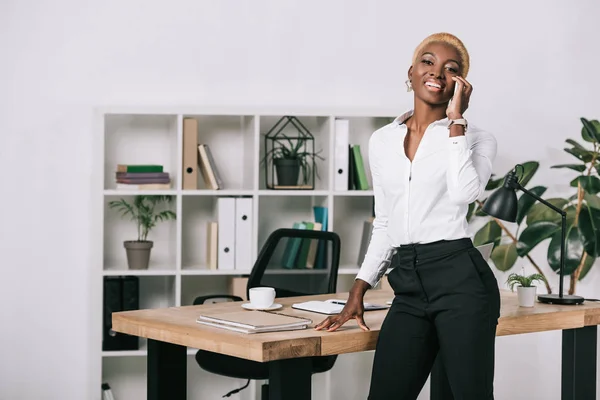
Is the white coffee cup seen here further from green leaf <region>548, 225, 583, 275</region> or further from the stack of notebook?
Answer: green leaf <region>548, 225, 583, 275</region>

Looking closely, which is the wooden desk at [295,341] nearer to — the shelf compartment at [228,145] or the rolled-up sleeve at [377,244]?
the rolled-up sleeve at [377,244]

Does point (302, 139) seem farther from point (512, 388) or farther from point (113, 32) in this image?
point (512, 388)

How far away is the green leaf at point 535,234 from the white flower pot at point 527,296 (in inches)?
52.9

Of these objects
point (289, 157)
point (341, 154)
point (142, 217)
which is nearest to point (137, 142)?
point (142, 217)

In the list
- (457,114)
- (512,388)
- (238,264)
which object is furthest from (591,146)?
(457,114)

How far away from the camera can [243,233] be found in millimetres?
4320

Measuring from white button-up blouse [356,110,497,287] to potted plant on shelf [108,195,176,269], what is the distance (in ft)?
7.45

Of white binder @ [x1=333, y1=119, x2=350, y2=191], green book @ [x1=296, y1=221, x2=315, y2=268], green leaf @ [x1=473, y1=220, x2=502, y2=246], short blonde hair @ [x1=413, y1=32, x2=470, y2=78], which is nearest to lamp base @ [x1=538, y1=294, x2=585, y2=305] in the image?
short blonde hair @ [x1=413, y1=32, x2=470, y2=78]

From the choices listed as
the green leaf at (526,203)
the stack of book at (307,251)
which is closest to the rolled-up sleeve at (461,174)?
the stack of book at (307,251)

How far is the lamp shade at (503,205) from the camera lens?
8.77ft

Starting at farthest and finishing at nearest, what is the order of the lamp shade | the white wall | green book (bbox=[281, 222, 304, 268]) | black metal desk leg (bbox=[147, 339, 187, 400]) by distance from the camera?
1. the white wall
2. green book (bbox=[281, 222, 304, 268])
3. the lamp shade
4. black metal desk leg (bbox=[147, 339, 187, 400])

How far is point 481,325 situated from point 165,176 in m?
2.50

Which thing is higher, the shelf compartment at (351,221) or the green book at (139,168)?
the green book at (139,168)

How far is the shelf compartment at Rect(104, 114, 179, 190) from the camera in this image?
4.44 meters
